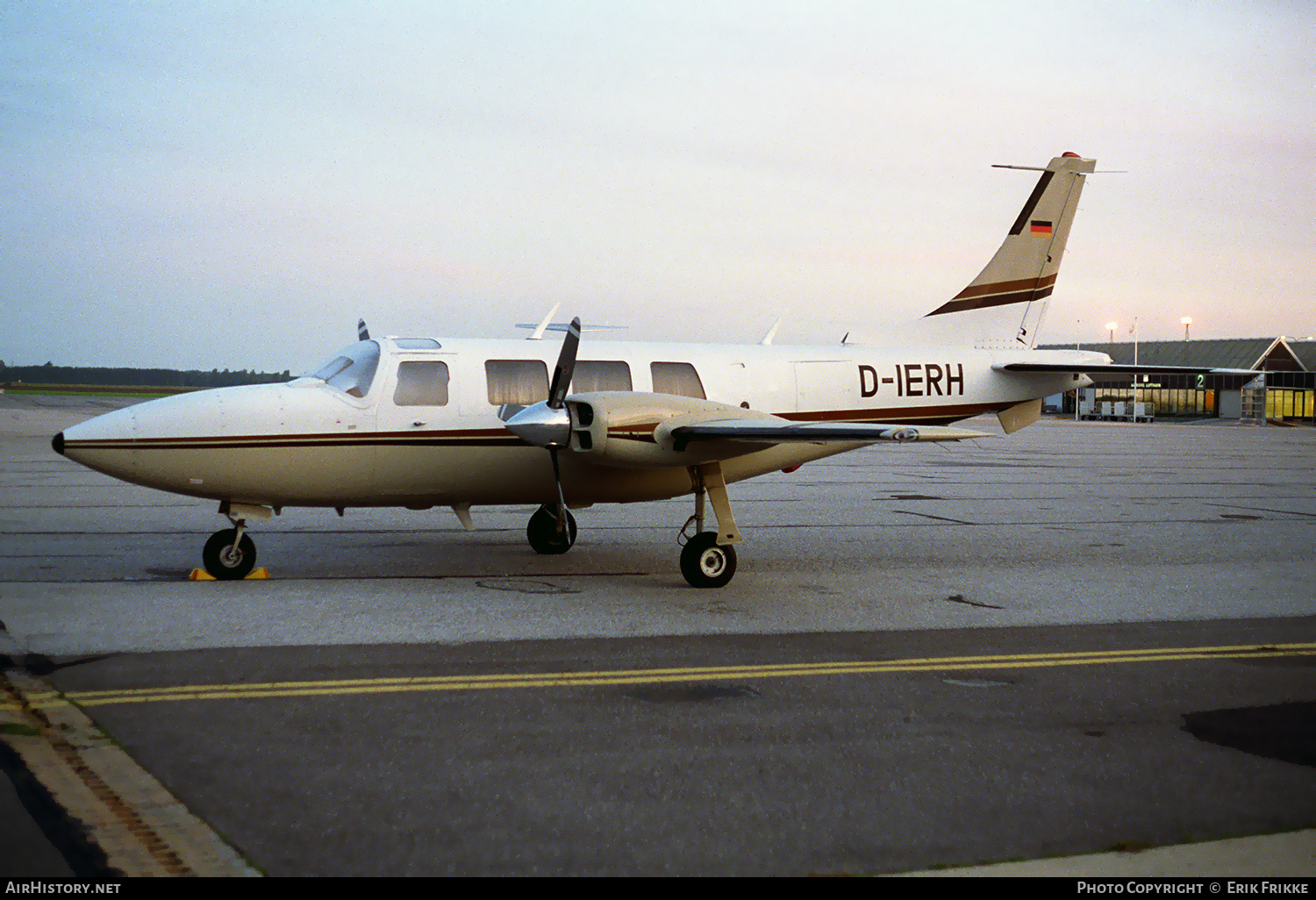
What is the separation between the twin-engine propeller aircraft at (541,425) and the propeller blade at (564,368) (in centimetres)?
2

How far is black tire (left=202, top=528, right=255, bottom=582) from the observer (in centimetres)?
1157

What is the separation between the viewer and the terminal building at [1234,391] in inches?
3206

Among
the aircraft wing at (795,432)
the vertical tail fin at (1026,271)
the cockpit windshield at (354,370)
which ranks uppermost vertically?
the vertical tail fin at (1026,271)

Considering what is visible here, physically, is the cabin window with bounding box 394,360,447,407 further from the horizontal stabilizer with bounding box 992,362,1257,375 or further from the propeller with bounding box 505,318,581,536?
the horizontal stabilizer with bounding box 992,362,1257,375

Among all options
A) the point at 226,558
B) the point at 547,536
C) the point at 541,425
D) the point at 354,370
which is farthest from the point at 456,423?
the point at 226,558

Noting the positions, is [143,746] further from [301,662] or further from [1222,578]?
[1222,578]

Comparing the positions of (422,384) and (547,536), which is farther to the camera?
(547,536)

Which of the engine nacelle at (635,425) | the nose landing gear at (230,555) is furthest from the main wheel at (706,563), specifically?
the nose landing gear at (230,555)

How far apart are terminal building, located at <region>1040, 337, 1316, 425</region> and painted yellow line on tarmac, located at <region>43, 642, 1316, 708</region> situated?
73.7m

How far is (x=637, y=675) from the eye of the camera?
8.00m

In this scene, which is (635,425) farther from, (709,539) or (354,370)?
(354,370)

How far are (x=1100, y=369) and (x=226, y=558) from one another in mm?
11495

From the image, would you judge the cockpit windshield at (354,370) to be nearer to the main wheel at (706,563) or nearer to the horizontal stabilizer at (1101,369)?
the main wheel at (706,563)

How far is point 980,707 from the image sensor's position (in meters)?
7.30
